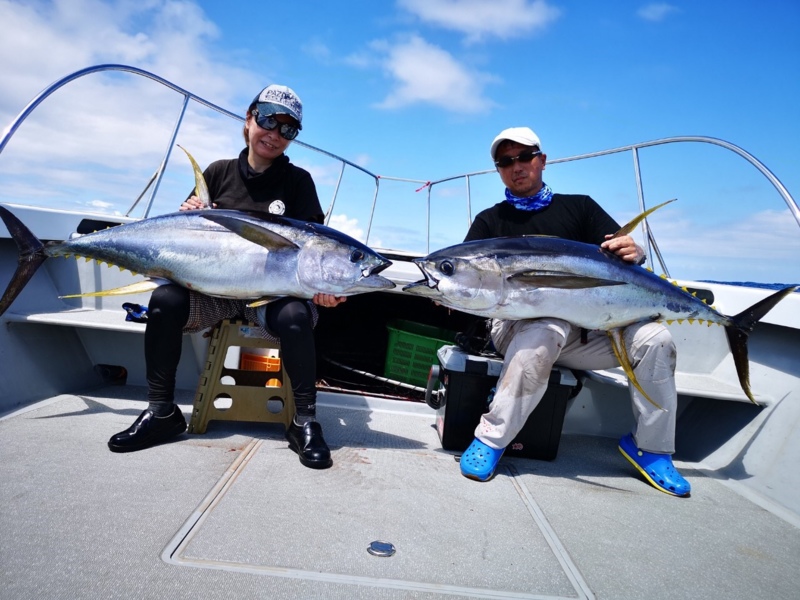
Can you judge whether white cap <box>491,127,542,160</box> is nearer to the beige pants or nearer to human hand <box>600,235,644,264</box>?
human hand <box>600,235,644,264</box>

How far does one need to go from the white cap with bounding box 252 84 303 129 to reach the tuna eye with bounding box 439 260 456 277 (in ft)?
3.39

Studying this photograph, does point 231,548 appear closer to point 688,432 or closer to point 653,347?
point 653,347

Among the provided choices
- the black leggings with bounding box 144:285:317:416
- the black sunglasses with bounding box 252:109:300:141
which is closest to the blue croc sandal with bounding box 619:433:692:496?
the black leggings with bounding box 144:285:317:416

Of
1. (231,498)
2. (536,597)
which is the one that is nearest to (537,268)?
(536,597)

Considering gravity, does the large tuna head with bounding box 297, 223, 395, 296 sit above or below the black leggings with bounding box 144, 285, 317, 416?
above

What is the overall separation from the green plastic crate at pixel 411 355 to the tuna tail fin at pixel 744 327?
189 centimetres

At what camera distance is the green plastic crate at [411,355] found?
3.93m

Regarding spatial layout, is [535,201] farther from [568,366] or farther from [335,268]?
[335,268]

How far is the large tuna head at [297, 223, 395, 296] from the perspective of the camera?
2.30 metres

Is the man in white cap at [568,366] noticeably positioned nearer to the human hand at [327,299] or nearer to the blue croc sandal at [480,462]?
the blue croc sandal at [480,462]

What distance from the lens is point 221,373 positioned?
8.44ft

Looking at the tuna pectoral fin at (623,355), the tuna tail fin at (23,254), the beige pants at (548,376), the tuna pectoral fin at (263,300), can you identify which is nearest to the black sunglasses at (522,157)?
the beige pants at (548,376)

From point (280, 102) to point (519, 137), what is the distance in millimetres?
1260

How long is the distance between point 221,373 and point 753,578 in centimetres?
231
